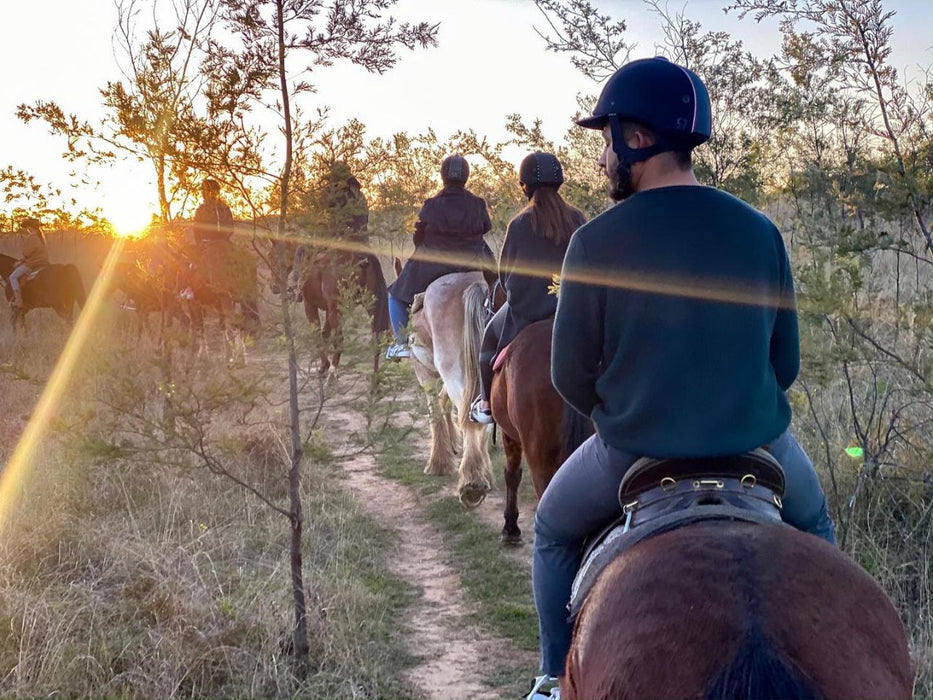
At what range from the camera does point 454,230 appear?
789cm

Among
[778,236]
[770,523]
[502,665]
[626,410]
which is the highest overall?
[778,236]

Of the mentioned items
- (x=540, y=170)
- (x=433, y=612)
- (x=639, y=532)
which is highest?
(x=540, y=170)

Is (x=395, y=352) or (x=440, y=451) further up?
(x=395, y=352)

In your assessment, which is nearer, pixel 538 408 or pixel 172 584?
pixel 172 584

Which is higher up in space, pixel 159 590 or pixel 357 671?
pixel 159 590

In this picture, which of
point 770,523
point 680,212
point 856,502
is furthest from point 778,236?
point 856,502

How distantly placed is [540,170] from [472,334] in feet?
7.02

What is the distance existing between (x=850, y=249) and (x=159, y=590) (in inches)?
157

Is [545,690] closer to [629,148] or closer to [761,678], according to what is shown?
[761,678]

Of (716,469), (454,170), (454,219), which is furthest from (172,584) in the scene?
(454,170)

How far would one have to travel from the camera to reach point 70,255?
2450 centimetres

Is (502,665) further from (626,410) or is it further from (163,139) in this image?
(163,139)

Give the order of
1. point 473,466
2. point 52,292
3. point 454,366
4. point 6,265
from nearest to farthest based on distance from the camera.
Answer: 1. point 473,466
2. point 454,366
3. point 52,292
4. point 6,265

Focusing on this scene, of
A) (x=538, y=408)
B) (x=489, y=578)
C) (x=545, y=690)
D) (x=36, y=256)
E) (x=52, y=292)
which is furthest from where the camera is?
(x=36, y=256)
